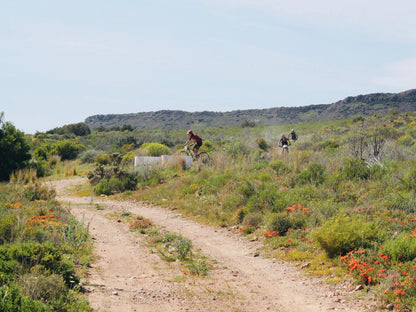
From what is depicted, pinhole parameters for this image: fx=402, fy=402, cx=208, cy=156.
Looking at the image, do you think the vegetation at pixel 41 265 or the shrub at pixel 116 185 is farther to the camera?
the shrub at pixel 116 185

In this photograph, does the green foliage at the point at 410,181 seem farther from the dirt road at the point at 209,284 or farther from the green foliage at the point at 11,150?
the green foliage at the point at 11,150

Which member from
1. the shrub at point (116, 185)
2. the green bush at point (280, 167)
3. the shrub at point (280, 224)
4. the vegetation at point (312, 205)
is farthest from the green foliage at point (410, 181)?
the shrub at point (116, 185)

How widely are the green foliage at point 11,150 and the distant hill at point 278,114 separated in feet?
196

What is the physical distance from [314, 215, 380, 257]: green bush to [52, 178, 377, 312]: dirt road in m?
0.70

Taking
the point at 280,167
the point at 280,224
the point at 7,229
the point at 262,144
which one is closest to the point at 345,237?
the point at 280,224

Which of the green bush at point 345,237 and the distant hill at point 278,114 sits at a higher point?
the distant hill at point 278,114

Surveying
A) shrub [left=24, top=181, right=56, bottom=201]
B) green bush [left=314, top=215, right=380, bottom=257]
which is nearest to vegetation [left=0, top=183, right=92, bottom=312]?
shrub [left=24, top=181, right=56, bottom=201]

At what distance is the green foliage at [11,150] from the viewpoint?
20.5 meters

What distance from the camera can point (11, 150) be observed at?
825 inches

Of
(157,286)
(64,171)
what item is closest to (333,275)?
(157,286)

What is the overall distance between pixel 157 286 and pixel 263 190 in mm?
5826

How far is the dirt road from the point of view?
17.7ft

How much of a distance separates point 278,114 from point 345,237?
95.0 m

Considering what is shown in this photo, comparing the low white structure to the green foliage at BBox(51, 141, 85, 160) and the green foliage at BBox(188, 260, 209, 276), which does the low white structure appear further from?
the green foliage at BBox(51, 141, 85, 160)
